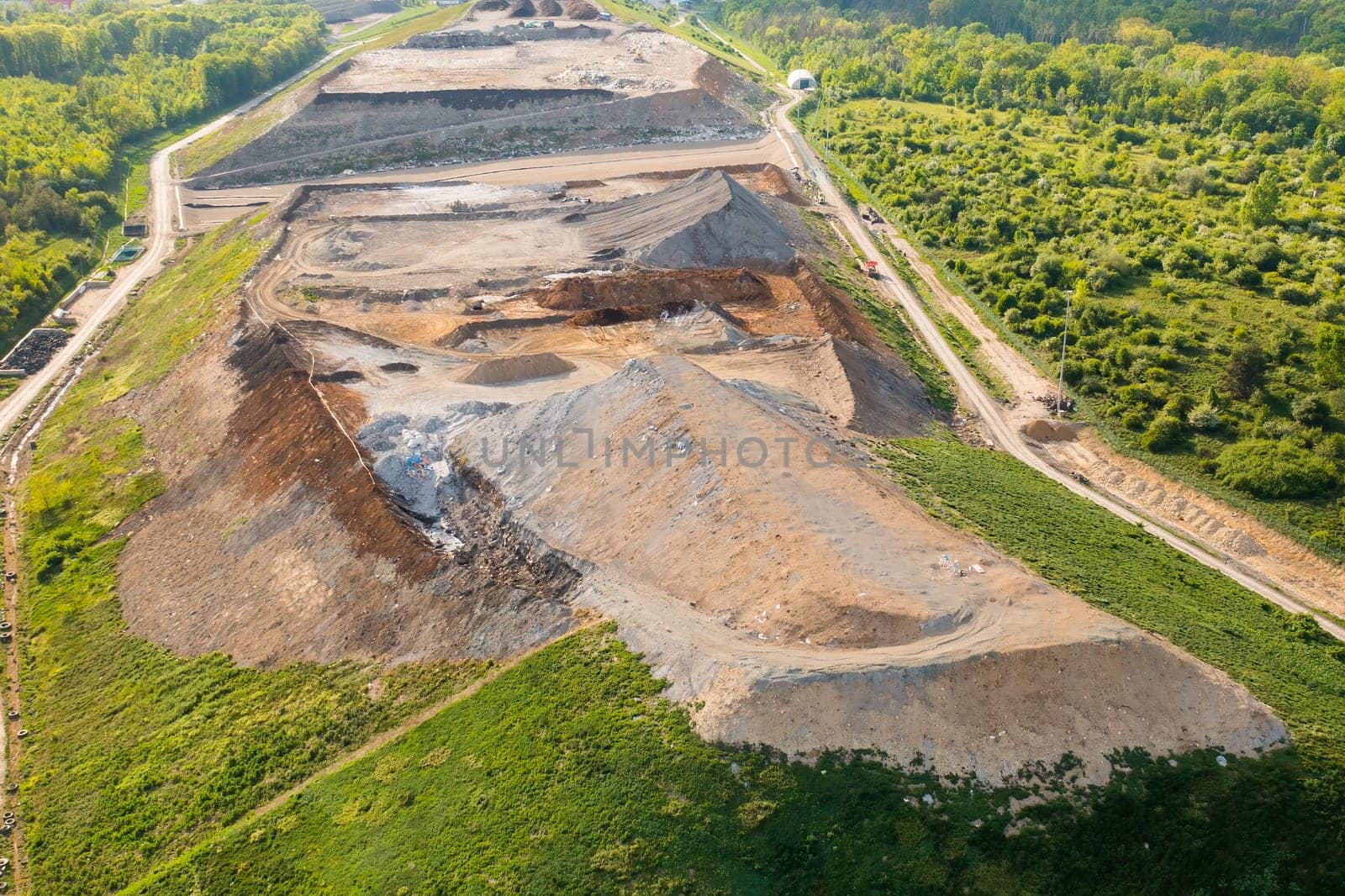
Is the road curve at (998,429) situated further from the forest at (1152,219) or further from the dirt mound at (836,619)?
the dirt mound at (836,619)

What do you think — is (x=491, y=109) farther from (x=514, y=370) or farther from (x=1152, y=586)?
(x=1152, y=586)

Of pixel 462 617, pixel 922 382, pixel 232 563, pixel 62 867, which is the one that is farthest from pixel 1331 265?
pixel 62 867

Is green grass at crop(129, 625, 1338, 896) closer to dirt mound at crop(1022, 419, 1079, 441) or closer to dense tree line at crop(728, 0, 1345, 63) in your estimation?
dirt mound at crop(1022, 419, 1079, 441)

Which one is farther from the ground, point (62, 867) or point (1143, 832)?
point (1143, 832)

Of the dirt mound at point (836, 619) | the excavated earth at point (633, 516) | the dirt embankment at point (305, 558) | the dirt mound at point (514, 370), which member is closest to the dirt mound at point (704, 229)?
the excavated earth at point (633, 516)

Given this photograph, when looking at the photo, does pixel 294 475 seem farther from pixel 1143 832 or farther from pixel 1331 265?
pixel 1331 265

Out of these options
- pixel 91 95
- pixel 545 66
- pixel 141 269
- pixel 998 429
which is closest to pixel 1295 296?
pixel 998 429

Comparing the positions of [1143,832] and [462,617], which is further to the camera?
[462,617]
